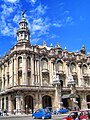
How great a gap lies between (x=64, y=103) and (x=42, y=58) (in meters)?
13.5

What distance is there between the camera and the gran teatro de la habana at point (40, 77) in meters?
56.2

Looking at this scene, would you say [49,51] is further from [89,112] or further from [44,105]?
[89,112]

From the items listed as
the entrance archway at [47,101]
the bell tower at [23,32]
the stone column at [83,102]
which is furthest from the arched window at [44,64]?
the stone column at [83,102]

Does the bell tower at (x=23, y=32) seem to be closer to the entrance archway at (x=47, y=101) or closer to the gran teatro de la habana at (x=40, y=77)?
the gran teatro de la habana at (x=40, y=77)

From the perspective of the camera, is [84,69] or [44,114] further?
[84,69]

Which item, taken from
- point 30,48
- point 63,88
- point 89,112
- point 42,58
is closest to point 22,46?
point 30,48

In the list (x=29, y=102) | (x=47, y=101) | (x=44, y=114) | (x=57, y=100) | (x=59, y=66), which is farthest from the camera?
(x=59, y=66)

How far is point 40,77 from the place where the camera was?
60.4 metres

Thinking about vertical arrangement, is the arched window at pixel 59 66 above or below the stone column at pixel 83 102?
above

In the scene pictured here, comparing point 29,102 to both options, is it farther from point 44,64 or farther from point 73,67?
point 73,67

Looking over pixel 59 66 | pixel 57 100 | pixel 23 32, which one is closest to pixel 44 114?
pixel 57 100

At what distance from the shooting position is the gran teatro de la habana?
56188mm

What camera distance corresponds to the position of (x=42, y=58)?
2473 inches

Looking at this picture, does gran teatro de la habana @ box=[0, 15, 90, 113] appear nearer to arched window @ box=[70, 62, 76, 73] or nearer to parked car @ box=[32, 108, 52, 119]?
arched window @ box=[70, 62, 76, 73]
